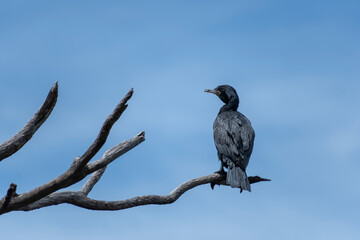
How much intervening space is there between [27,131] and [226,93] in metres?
4.00

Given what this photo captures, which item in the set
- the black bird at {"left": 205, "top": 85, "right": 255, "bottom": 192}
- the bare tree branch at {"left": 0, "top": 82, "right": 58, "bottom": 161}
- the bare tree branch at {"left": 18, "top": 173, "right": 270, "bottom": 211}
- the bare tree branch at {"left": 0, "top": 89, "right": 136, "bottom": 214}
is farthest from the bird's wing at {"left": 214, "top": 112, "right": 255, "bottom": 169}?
the bare tree branch at {"left": 0, "top": 82, "right": 58, "bottom": 161}

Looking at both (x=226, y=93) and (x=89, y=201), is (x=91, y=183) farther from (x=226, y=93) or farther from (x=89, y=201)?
Answer: (x=226, y=93)

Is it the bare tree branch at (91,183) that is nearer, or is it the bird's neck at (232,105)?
the bare tree branch at (91,183)

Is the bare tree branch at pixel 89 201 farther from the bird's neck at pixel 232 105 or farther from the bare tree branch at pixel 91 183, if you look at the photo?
the bird's neck at pixel 232 105

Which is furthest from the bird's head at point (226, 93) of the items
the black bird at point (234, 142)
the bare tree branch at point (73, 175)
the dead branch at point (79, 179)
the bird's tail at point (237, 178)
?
the bare tree branch at point (73, 175)

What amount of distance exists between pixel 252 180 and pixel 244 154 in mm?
431

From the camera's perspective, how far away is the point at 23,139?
5.79 meters

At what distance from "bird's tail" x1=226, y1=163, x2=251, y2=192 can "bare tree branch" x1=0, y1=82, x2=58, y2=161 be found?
105 inches

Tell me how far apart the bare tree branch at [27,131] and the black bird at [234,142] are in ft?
8.79

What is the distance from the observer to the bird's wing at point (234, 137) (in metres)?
7.76

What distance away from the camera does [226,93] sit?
9.05 m

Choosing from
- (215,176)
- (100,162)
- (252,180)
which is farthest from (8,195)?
(252,180)

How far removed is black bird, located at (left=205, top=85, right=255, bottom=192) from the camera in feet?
24.5

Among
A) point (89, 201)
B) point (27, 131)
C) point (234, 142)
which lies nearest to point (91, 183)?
point (89, 201)
